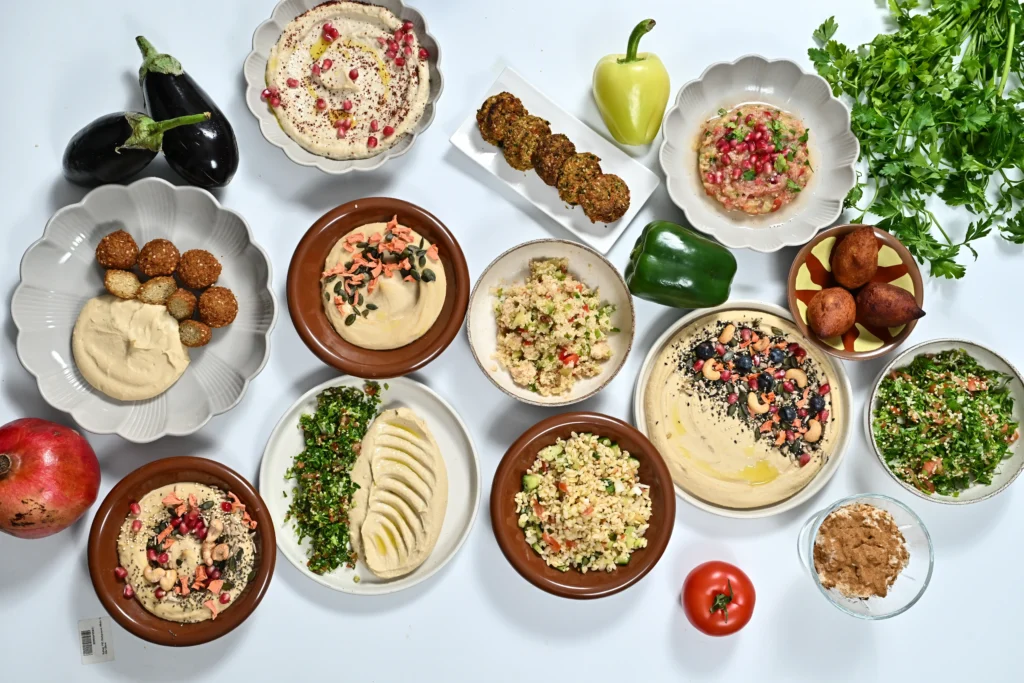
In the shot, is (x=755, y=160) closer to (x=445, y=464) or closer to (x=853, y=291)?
(x=853, y=291)

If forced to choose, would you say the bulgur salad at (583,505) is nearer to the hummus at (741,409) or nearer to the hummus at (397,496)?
the hummus at (741,409)

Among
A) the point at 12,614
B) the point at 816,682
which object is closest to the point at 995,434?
the point at 816,682

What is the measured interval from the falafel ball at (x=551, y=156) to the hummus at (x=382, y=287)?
621 mm

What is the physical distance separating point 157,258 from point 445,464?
154 centimetres

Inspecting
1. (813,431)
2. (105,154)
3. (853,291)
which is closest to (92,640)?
(105,154)

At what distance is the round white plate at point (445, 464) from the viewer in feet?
10.6

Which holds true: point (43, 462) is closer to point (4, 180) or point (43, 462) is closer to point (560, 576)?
point (4, 180)

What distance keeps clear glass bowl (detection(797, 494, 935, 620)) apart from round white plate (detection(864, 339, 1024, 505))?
0.13 meters

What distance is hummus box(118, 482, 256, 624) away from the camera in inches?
119

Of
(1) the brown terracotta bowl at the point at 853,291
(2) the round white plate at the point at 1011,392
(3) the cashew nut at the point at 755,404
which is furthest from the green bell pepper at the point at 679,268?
(2) the round white plate at the point at 1011,392

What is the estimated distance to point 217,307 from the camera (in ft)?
10.1

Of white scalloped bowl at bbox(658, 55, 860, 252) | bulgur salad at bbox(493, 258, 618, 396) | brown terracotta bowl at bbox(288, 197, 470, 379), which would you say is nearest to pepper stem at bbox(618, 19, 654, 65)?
white scalloped bowl at bbox(658, 55, 860, 252)

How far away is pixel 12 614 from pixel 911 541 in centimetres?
416

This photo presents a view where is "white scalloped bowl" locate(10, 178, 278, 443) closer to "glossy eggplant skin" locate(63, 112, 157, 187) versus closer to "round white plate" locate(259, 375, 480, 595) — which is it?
"glossy eggplant skin" locate(63, 112, 157, 187)
